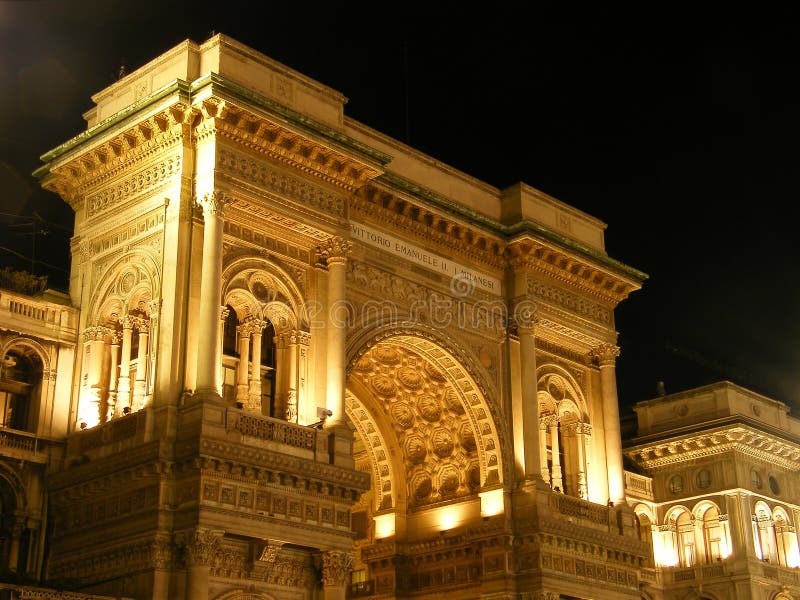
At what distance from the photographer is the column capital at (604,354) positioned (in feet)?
126

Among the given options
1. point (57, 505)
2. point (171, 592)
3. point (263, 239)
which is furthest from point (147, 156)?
point (171, 592)

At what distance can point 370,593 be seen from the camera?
35.7 meters

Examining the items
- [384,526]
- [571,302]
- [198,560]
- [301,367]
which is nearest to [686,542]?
[571,302]

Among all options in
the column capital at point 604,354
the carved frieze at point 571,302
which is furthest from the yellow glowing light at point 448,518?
the column capital at point 604,354

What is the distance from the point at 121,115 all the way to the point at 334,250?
19.3 ft

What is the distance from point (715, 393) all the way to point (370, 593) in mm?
16722

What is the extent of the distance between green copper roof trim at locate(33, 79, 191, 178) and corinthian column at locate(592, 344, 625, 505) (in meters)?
16.4

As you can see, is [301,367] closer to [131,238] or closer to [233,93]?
[131,238]

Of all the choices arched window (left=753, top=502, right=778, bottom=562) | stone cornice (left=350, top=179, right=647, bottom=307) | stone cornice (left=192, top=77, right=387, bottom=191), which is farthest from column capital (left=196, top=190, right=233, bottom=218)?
arched window (left=753, top=502, right=778, bottom=562)

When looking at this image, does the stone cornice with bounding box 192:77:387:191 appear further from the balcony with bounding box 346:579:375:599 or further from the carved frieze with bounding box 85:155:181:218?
the balcony with bounding box 346:579:375:599

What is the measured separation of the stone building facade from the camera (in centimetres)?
2662

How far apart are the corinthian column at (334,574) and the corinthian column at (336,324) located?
302cm

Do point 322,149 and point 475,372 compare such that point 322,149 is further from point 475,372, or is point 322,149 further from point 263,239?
point 475,372

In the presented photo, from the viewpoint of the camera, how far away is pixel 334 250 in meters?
30.3
